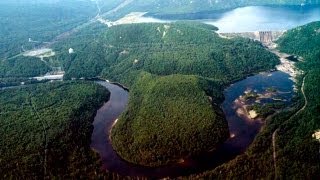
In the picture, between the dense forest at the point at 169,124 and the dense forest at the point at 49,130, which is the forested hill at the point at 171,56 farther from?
the dense forest at the point at 49,130

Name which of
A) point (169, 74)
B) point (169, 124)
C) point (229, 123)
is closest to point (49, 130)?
point (169, 124)

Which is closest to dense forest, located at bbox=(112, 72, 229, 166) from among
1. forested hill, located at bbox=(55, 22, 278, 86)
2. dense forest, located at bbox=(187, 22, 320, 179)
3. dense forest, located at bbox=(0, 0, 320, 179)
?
dense forest, located at bbox=(0, 0, 320, 179)

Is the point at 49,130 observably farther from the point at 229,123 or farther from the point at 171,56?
the point at 171,56

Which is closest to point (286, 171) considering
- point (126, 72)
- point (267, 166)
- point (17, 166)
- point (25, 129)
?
point (267, 166)

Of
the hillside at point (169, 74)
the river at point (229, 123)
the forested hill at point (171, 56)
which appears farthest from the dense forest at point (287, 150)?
the forested hill at point (171, 56)

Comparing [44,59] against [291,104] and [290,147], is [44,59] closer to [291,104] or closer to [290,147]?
[291,104]

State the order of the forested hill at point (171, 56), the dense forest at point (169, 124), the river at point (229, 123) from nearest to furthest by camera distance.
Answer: the river at point (229, 123) < the dense forest at point (169, 124) < the forested hill at point (171, 56)

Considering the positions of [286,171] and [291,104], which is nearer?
[286,171]
